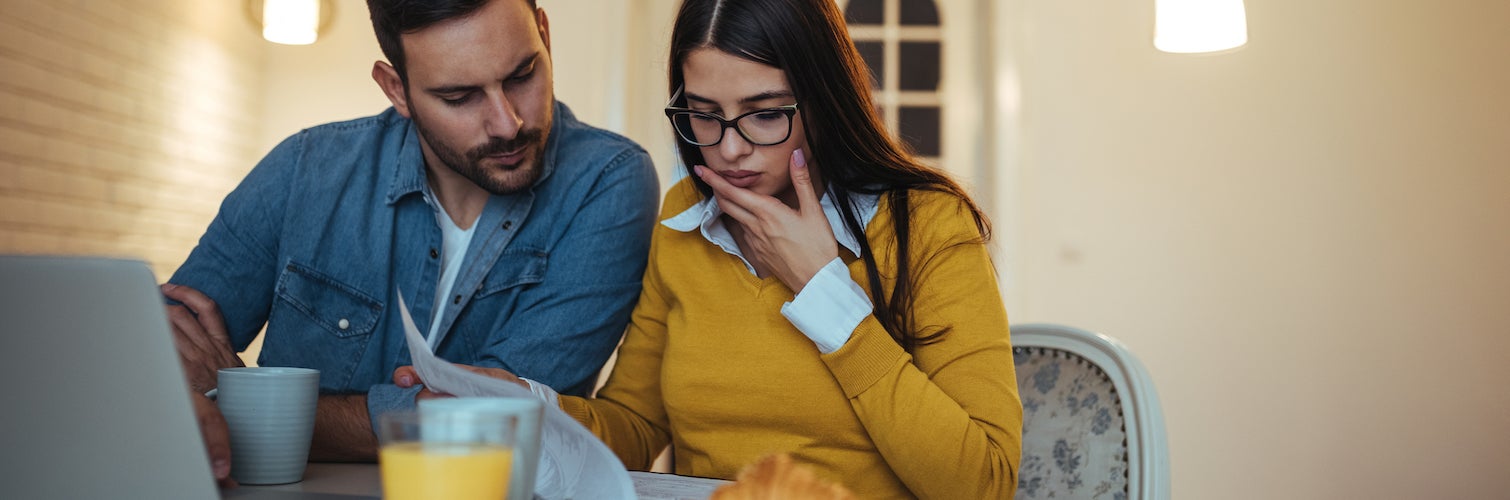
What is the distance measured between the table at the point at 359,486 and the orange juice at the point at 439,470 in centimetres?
32

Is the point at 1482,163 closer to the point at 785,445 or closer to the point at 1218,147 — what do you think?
the point at 1218,147

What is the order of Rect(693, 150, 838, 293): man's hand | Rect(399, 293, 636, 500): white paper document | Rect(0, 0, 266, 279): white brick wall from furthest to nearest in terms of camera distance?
Rect(0, 0, 266, 279): white brick wall → Rect(693, 150, 838, 293): man's hand → Rect(399, 293, 636, 500): white paper document

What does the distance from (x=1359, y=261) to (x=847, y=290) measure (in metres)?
2.82

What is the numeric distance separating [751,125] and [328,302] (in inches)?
29.4

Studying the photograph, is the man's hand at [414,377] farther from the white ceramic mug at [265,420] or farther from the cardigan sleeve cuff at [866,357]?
the cardigan sleeve cuff at [866,357]

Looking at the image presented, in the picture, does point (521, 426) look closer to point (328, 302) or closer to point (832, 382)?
point (832, 382)

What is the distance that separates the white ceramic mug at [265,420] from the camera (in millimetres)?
954

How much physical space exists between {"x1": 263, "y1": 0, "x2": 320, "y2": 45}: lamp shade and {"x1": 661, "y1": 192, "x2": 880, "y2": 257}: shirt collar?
7.73ft

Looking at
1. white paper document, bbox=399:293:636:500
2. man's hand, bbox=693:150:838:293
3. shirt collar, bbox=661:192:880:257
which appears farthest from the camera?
shirt collar, bbox=661:192:880:257

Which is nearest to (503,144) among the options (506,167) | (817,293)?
(506,167)

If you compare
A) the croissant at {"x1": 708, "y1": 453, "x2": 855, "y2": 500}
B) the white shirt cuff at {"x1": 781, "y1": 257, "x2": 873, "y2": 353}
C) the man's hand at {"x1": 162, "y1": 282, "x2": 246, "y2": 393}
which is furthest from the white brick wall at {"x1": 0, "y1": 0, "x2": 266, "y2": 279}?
the croissant at {"x1": 708, "y1": 453, "x2": 855, "y2": 500}

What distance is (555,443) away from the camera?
0.84 meters

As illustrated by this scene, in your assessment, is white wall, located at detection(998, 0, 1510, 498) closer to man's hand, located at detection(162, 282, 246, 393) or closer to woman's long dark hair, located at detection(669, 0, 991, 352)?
woman's long dark hair, located at detection(669, 0, 991, 352)

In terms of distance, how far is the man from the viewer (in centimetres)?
153
